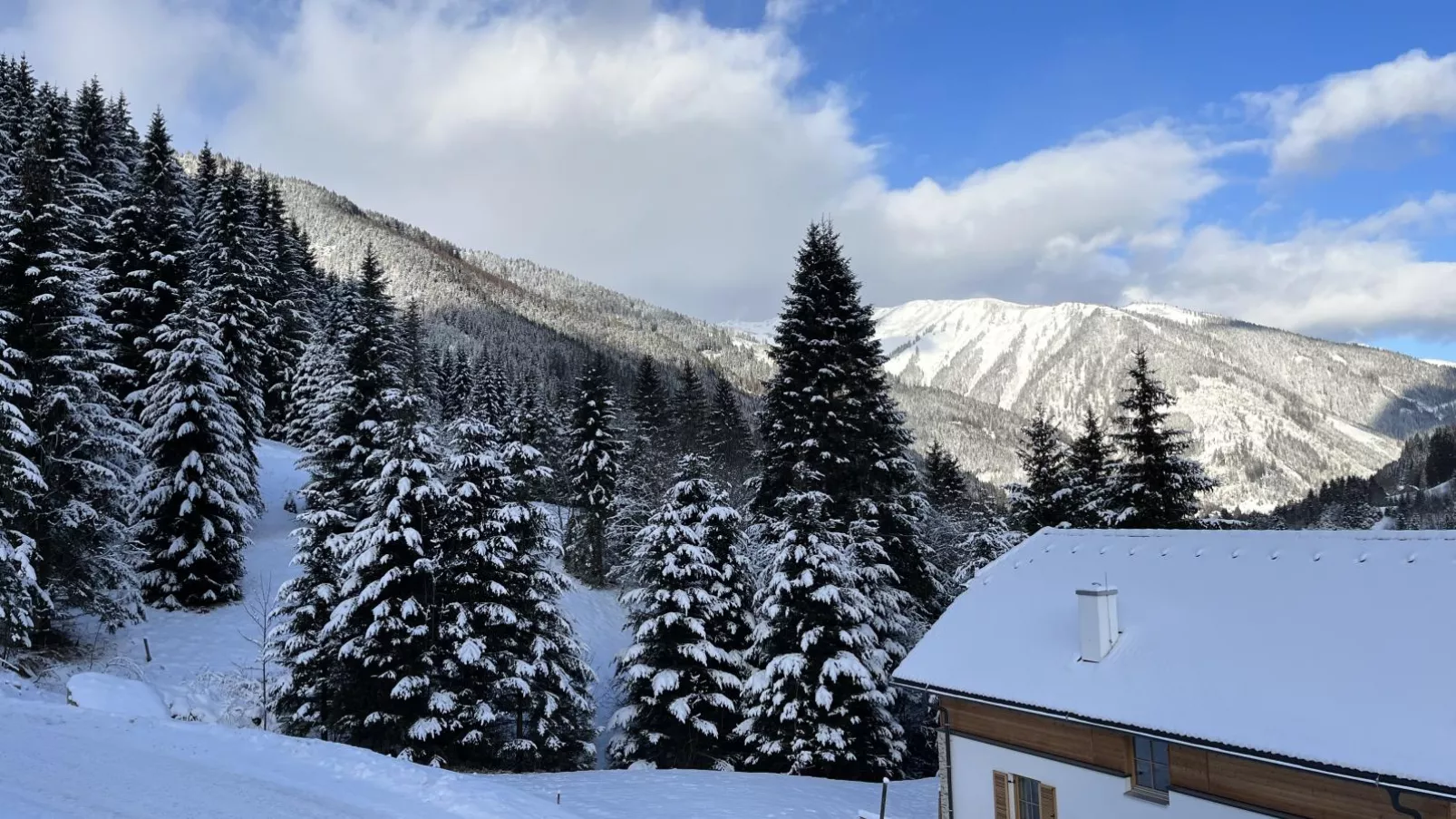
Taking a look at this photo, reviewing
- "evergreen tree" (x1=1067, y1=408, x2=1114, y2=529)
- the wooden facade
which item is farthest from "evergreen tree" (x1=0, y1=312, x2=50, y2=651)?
"evergreen tree" (x1=1067, y1=408, x2=1114, y2=529)

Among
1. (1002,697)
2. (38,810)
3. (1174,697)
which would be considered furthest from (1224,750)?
(38,810)

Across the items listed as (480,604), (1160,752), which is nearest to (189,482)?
(480,604)

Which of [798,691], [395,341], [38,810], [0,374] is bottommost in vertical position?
[798,691]

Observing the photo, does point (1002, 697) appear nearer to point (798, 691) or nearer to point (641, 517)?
point (798, 691)

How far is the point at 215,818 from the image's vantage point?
36.7 ft

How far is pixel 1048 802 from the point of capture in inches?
567

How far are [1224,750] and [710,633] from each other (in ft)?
53.6

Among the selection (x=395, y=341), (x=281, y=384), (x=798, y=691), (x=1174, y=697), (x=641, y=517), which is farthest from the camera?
(x=281, y=384)

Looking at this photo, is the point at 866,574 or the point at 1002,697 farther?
the point at 866,574

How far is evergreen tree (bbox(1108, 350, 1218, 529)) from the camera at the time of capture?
82.4 ft

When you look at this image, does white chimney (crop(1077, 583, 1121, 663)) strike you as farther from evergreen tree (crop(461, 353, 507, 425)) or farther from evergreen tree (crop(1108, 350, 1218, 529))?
evergreen tree (crop(461, 353, 507, 425))

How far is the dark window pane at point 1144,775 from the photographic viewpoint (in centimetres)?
1299

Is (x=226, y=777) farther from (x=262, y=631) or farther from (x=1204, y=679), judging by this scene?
(x=262, y=631)

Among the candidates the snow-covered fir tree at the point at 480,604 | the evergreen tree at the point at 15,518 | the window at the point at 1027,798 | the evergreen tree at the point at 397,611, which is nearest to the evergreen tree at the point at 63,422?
the evergreen tree at the point at 15,518
